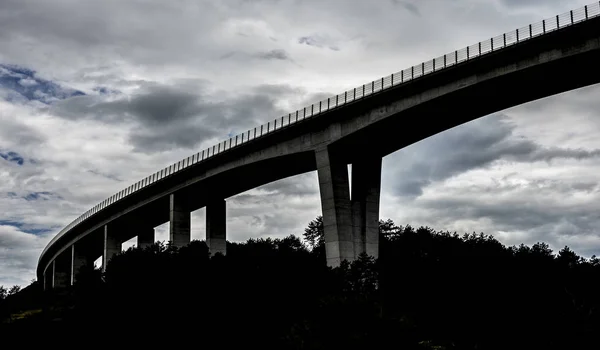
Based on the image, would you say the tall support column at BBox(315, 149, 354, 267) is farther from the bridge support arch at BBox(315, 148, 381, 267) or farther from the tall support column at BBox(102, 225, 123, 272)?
the tall support column at BBox(102, 225, 123, 272)

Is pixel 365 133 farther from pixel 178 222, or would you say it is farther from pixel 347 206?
pixel 178 222

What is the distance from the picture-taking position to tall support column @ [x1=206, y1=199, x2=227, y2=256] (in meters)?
80.9

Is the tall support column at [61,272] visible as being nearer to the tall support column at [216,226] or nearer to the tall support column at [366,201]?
the tall support column at [216,226]

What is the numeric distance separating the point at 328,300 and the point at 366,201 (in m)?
28.7

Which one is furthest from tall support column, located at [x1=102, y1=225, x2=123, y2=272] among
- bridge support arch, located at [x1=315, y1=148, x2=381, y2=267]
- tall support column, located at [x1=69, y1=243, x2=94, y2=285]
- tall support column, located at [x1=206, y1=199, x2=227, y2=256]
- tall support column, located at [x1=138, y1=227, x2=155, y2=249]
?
bridge support arch, located at [x1=315, y1=148, x2=381, y2=267]

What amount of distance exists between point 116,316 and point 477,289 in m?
25.9

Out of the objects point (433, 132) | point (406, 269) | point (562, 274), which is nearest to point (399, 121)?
point (433, 132)

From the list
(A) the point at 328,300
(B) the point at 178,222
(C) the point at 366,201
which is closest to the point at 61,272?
(B) the point at 178,222

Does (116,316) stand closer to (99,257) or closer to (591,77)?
(591,77)

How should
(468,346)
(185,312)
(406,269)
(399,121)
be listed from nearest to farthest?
1. (468,346)
2. (185,312)
3. (399,121)
4. (406,269)

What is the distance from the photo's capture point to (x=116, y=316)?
151ft

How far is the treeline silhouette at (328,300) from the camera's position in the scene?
3775cm

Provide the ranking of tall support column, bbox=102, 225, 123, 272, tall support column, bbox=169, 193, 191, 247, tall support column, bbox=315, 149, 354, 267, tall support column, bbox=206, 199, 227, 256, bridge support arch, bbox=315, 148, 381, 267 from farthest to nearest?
tall support column, bbox=102, 225, 123, 272, tall support column, bbox=169, 193, 191, 247, tall support column, bbox=206, 199, 227, 256, bridge support arch, bbox=315, 148, 381, 267, tall support column, bbox=315, 149, 354, 267

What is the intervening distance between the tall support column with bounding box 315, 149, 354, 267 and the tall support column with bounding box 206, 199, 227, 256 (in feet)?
79.1
